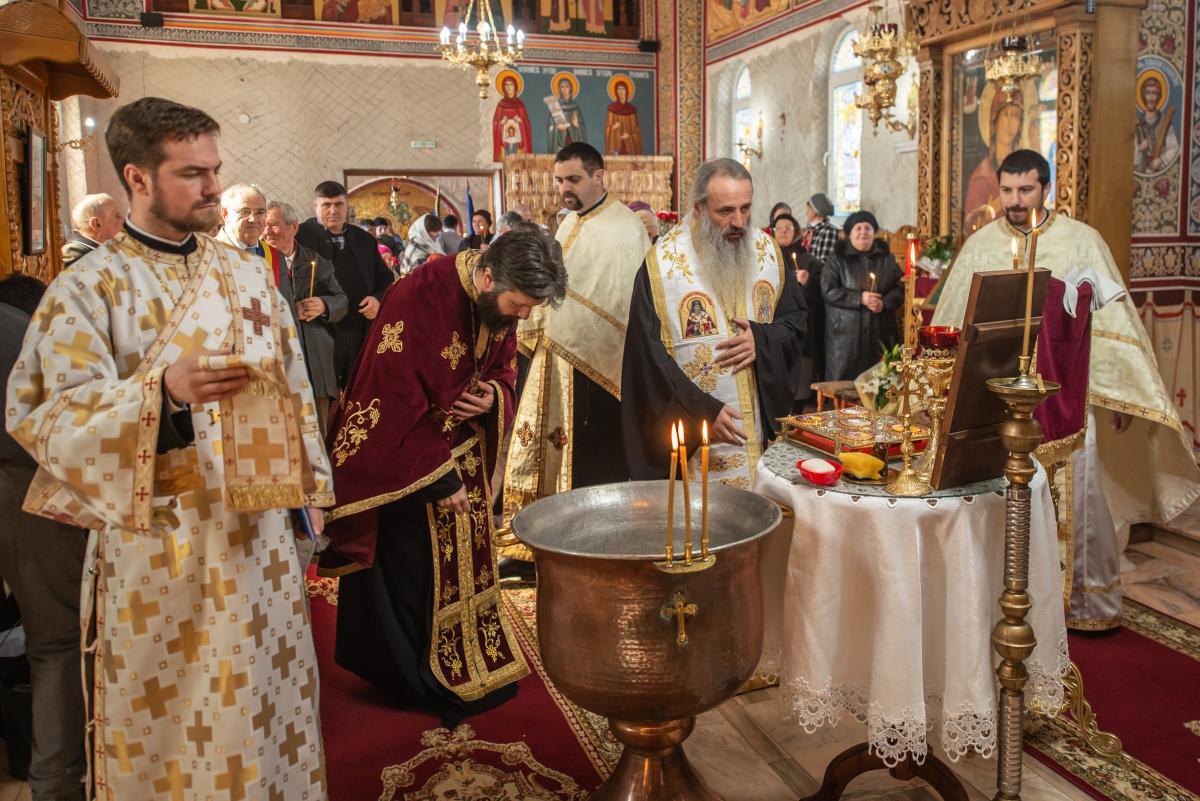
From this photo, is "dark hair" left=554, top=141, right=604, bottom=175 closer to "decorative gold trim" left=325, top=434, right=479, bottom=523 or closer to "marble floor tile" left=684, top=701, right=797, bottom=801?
"decorative gold trim" left=325, top=434, right=479, bottom=523

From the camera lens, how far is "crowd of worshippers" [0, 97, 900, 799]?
191 cm

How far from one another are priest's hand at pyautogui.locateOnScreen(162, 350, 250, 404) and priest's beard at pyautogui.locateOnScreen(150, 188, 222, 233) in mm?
345

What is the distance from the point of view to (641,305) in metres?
3.55

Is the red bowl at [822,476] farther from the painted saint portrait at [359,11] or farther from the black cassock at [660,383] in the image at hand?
the painted saint portrait at [359,11]

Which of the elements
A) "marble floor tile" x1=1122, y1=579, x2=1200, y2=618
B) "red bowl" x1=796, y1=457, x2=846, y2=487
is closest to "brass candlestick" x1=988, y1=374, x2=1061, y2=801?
"red bowl" x1=796, y1=457, x2=846, y2=487

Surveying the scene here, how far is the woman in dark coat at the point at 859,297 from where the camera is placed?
6.82 metres

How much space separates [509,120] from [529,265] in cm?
1238

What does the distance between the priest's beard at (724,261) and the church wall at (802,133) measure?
647cm

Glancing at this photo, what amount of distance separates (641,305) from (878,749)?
1.73m

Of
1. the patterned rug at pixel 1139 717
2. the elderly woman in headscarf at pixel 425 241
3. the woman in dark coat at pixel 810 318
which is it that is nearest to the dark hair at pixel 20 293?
the patterned rug at pixel 1139 717

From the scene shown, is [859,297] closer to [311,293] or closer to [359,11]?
[311,293]

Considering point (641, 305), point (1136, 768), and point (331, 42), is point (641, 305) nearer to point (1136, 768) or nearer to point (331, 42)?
point (1136, 768)

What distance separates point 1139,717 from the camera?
10.5 ft

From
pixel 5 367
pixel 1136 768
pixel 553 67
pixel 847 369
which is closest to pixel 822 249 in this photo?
pixel 847 369
